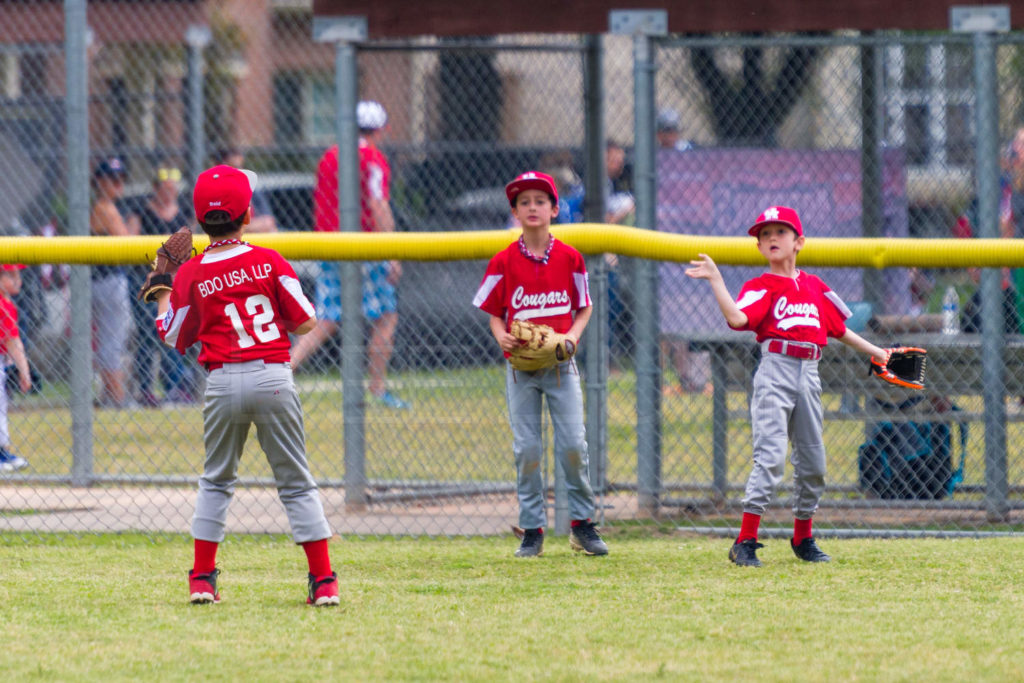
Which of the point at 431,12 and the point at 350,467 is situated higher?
the point at 431,12

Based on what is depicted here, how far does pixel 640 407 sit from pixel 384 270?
1399mm

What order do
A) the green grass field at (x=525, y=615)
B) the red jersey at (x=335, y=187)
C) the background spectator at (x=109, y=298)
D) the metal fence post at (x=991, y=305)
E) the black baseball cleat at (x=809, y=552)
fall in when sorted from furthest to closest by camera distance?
the red jersey at (x=335, y=187), the background spectator at (x=109, y=298), the metal fence post at (x=991, y=305), the black baseball cleat at (x=809, y=552), the green grass field at (x=525, y=615)

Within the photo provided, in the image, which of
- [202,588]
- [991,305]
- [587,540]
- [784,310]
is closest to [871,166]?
[991,305]

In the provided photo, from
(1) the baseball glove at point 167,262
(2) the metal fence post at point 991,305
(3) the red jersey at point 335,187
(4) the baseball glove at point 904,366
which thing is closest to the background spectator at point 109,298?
(3) the red jersey at point 335,187

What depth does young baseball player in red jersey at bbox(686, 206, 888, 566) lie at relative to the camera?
5164 mm

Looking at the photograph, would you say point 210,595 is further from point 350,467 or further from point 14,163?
point 14,163

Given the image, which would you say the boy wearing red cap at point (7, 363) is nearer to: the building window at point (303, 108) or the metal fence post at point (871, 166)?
the metal fence post at point (871, 166)

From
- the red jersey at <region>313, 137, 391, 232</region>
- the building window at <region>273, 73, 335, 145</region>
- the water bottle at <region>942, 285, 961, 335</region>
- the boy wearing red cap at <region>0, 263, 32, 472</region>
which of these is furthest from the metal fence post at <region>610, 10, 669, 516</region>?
the building window at <region>273, 73, 335, 145</region>

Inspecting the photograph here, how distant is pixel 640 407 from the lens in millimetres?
6121

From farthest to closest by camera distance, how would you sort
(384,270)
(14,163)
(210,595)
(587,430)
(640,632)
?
(14,163), (384,270), (587,430), (210,595), (640,632)

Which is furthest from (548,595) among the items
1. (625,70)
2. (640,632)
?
(625,70)

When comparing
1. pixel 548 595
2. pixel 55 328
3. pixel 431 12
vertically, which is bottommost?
pixel 548 595

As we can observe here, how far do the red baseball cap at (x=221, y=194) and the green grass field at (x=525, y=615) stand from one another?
1324 mm

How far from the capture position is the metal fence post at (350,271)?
612cm
